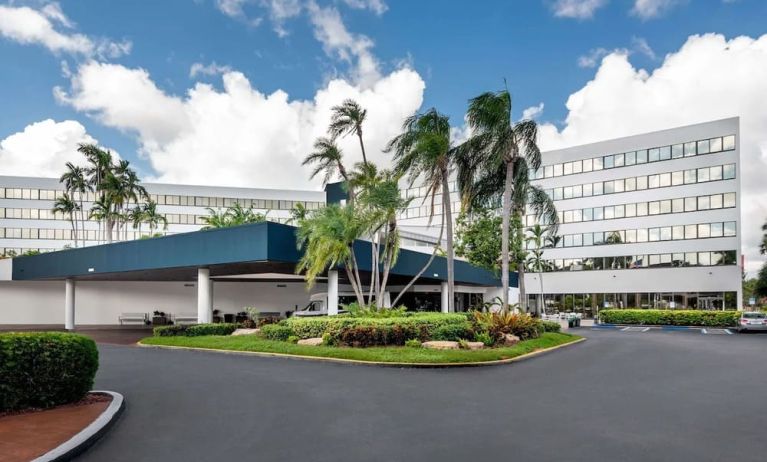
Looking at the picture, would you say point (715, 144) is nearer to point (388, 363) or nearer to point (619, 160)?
point (619, 160)

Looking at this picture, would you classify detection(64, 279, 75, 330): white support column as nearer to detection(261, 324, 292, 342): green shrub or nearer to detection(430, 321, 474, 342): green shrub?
detection(261, 324, 292, 342): green shrub

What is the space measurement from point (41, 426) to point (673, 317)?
44163 millimetres

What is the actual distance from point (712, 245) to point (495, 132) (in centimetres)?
3425

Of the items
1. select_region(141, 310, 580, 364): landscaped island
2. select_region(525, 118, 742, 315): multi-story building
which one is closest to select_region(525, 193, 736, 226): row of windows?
select_region(525, 118, 742, 315): multi-story building

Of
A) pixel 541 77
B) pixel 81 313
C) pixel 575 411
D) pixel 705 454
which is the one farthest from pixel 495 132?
pixel 81 313

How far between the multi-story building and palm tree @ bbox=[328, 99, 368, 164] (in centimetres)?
3130

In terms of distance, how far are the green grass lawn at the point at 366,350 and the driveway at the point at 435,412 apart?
1.02 meters

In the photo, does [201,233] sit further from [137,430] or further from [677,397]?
[677,397]

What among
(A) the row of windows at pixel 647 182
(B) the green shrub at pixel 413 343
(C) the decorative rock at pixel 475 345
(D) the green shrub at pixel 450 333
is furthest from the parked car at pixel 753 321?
(B) the green shrub at pixel 413 343

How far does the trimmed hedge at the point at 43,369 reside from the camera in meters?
8.38

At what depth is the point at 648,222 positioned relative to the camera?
52.8 metres

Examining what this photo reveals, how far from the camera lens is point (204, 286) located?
25.8 metres

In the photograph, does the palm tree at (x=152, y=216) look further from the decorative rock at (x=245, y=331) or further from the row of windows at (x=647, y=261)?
the row of windows at (x=647, y=261)

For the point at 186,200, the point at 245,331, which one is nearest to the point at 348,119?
the point at 245,331
